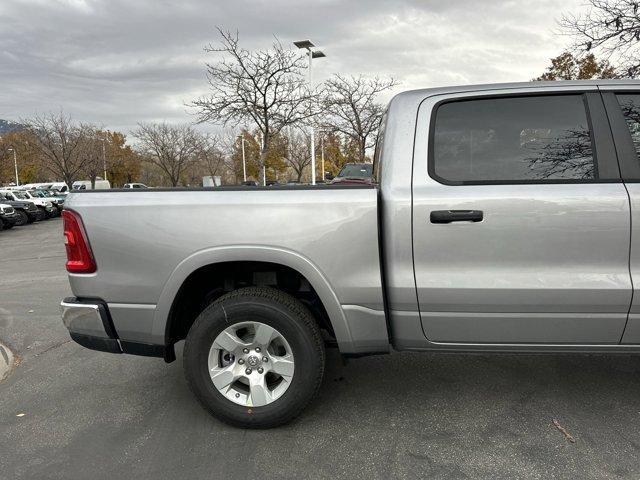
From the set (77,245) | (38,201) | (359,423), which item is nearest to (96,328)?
(77,245)

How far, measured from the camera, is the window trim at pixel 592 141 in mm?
2543

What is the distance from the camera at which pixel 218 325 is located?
278 centimetres

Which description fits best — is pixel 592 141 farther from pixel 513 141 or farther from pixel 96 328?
pixel 96 328

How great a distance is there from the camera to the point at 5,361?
4.20 m

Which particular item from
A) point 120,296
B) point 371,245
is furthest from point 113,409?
point 371,245

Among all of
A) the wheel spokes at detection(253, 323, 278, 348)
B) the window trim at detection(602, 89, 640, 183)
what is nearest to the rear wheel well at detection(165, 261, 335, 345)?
the wheel spokes at detection(253, 323, 278, 348)

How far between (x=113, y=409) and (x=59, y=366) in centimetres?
118

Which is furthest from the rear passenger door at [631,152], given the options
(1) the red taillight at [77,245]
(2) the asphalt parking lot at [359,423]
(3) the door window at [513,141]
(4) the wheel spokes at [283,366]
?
(1) the red taillight at [77,245]

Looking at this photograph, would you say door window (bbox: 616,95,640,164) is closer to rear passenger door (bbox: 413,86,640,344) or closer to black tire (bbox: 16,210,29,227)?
rear passenger door (bbox: 413,86,640,344)

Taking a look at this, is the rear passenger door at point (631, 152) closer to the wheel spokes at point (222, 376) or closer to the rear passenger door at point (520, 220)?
the rear passenger door at point (520, 220)

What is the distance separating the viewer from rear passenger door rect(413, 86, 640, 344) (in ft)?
8.17

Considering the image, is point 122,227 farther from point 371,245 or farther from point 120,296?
point 371,245

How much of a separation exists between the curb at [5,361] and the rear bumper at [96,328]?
1570mm

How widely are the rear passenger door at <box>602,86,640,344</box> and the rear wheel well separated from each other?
1690mm
